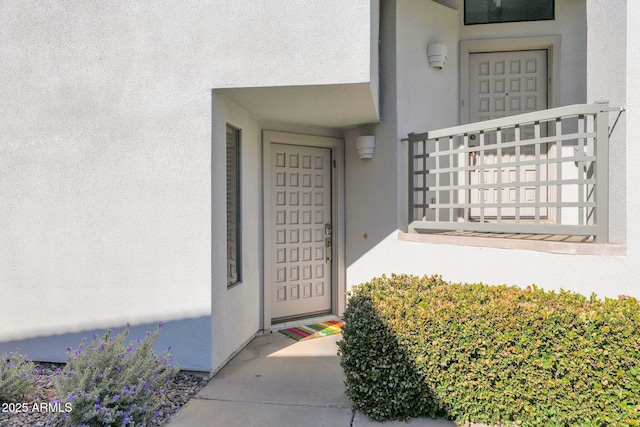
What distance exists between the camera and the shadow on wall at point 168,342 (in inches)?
185

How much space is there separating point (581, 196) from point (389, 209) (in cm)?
247

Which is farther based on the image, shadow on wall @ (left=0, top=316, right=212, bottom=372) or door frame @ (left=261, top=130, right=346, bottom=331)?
door frame @ (left=261, top=130, right=346, bottom=331)

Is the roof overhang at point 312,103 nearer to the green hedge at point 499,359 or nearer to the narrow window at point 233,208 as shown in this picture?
the narrow window at point 233,208

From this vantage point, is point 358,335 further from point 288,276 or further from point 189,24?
point 189,24

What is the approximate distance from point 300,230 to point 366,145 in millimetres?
1685

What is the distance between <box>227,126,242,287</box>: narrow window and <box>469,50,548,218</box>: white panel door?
3.66 metres

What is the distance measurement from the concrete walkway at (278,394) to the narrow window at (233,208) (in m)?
1.05

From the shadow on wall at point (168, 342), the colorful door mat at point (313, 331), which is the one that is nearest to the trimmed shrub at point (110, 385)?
the shadow on wall at point (168, 342)

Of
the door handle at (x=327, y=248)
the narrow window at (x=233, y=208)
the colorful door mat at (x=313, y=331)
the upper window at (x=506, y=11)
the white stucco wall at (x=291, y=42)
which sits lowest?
the colorful door mat at (x=313, y=331)

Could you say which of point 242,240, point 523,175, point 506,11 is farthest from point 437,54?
point 242,240

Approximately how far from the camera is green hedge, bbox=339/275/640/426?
3.38 meters

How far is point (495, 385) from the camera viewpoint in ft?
11.9

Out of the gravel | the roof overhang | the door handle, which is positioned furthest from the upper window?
the gravel

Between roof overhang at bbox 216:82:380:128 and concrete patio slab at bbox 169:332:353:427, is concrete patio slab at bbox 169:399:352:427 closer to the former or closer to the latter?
concrete patio slab at bbox 169:332:353:427
